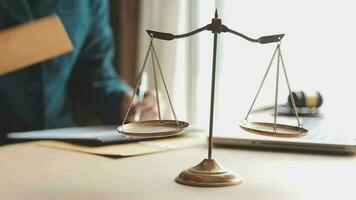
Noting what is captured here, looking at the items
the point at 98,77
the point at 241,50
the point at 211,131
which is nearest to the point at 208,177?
the point at 211,131

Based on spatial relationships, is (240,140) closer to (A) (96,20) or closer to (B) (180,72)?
(A) (96,20)

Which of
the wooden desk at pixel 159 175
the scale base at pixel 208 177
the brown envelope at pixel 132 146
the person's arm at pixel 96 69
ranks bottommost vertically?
the wooden desk at pixel 159 175

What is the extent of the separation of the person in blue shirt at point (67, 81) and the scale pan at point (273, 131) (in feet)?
1.82

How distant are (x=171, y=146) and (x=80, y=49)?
2.26 ft

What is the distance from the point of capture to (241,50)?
176 centimetres

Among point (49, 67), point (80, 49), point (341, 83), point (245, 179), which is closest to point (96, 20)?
point (80, 49)

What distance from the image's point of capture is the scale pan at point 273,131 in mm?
632

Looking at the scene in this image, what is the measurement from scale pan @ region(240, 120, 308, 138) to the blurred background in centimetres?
88

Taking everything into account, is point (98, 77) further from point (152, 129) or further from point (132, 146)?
point (152, 129)

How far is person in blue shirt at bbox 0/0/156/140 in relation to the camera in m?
1.34

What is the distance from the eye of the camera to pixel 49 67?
1401 mm

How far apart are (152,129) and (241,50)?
3.75 feet

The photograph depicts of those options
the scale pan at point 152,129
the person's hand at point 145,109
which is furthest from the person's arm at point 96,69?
the scale pan at point 152,129

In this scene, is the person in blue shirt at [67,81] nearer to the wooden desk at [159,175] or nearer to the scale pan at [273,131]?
the wooden desk at [159,175]
